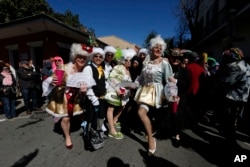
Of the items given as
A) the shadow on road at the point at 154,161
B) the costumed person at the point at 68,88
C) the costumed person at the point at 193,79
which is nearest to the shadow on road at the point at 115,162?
the shadow on road at the point at 154,161

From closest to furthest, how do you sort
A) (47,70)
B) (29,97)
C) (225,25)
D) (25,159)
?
(25,159) < (47,70) < (29,97) < (225,25)

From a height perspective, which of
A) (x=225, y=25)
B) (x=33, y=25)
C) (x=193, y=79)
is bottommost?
(x=193, y=79)

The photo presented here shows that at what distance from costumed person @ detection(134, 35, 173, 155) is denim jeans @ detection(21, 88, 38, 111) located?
14.9 feet

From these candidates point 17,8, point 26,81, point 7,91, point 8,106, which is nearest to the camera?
point 7,91

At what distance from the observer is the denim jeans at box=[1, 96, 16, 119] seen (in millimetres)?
6152

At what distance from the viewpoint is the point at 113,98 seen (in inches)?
164

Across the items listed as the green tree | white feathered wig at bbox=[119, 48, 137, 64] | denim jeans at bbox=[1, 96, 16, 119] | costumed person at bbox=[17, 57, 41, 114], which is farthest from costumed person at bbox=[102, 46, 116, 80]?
the green tree

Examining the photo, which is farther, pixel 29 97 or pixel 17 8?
pixel 17 8

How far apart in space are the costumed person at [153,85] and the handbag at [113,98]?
715 mm

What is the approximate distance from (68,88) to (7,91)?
361 cm

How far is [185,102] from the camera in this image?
3.92 m

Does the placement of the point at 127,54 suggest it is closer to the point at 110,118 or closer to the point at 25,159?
the point at 110,118

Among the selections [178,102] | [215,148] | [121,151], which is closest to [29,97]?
[121,151]

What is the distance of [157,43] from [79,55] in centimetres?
135
